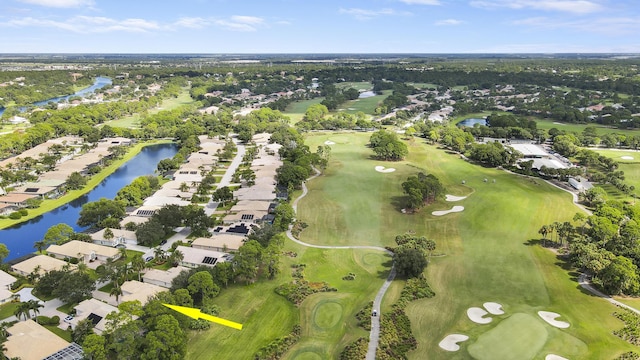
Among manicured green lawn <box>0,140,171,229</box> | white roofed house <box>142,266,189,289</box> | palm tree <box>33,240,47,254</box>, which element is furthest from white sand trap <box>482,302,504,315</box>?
manicured green lawn <box>0,140,171,229</box>

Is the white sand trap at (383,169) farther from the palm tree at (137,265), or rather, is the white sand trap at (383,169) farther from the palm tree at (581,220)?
the palm tree at (137,265)

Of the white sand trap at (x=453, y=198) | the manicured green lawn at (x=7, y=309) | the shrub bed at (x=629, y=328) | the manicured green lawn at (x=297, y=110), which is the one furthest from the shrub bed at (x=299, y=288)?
the manicured green lawn at (x=297, y=110)

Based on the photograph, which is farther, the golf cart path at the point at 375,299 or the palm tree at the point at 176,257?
the palm tree at the point at 176,257

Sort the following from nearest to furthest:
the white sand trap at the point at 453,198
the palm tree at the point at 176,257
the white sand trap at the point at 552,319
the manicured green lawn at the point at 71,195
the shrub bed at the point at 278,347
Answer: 1. the shrub bed at the point at 278,347
2. the white sand trap at the point at 552,319
3. the palm tree at the point at 176,257
4. the manicured green lawn at the point at 71,195
5. the white sand trap at the point at 453,198

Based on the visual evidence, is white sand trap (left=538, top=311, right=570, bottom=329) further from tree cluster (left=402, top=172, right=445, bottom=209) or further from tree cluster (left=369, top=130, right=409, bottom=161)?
tree cluster (left=369, top=130, right=409, bottom=161)

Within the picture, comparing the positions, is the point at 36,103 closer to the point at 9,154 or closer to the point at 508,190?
the point at 9,154

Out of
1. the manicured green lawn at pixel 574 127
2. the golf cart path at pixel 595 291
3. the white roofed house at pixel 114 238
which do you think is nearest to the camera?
the golf cart path at pixel 595 291

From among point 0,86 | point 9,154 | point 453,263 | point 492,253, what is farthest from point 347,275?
point 0,86
